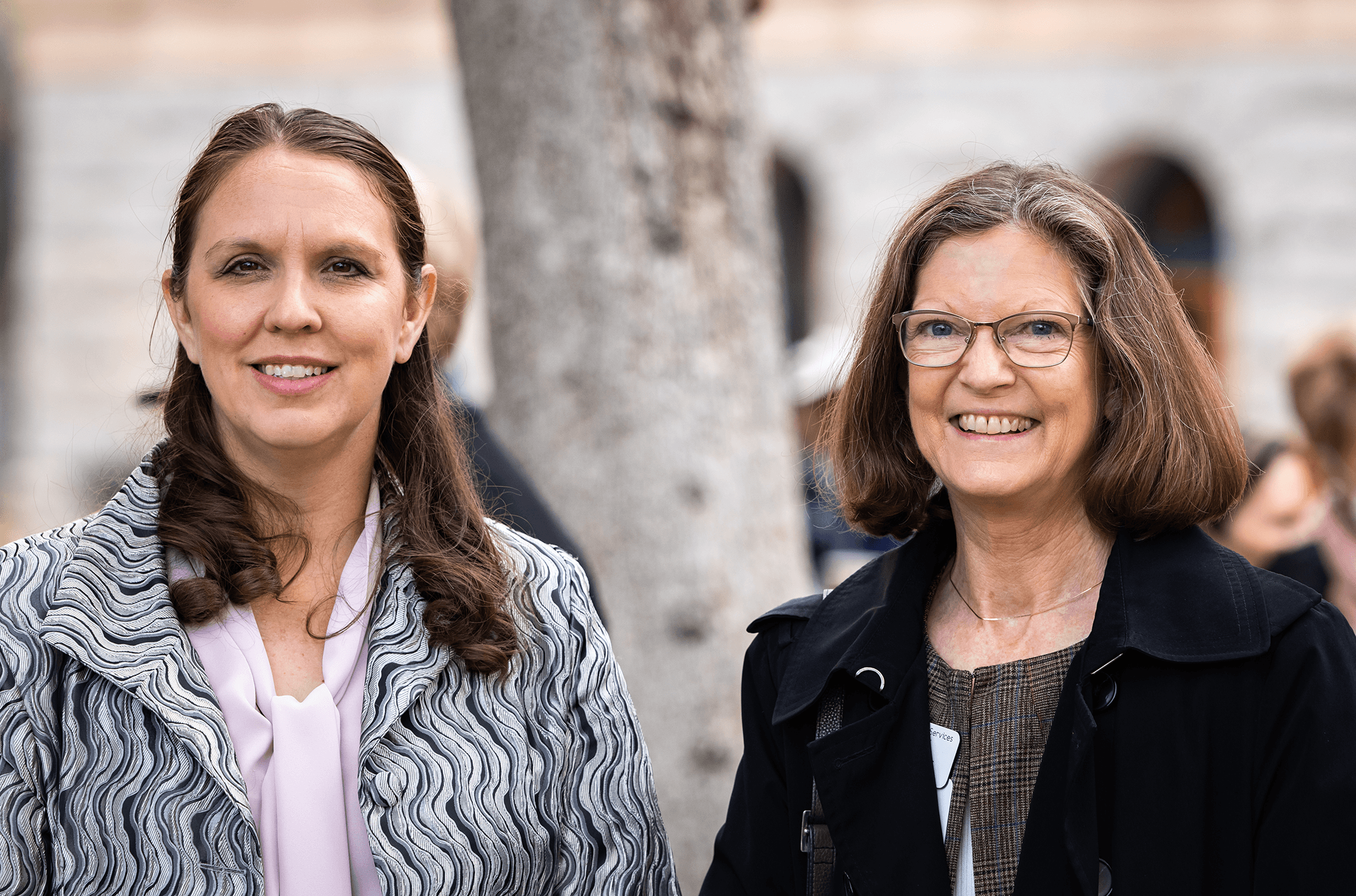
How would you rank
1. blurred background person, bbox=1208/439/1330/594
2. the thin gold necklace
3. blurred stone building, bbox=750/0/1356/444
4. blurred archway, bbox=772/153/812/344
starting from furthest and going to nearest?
blurred archway, bbox=772/153/812/344 → blurred stone building, bbox=750/0/1356/444 → blurred background person, bbox=1208/439/1330/594 → the thin gold necklace

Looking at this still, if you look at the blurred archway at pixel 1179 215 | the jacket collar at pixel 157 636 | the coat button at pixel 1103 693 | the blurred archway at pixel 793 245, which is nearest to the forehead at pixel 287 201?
the jacket collar at pixel 157 636

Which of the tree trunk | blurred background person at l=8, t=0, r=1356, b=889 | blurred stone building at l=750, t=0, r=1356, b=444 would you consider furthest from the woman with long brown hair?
blurred stone building at l=750, t=0, r=1356, b=444

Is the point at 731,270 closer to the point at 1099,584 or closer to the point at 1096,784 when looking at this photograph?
the point at 1099,584

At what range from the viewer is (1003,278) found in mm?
2240

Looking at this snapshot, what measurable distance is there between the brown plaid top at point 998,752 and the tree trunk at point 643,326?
6.72 ft

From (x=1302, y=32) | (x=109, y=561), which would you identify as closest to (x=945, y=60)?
(x=1302, y=32)

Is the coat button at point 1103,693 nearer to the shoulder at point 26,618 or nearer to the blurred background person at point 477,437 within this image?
the blurred background person at point 477,437

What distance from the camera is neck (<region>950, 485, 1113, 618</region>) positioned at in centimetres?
230

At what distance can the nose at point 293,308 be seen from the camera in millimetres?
2061

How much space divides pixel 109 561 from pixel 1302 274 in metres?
12.2

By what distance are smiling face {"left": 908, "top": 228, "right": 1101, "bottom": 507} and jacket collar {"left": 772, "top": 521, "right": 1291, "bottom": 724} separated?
206mm

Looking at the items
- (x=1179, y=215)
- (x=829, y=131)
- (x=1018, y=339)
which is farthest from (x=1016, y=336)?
(x=1179, y=215)

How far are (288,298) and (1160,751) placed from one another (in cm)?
150

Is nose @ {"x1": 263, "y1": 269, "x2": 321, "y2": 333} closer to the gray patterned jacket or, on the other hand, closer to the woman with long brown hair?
the woman with long brown hair
